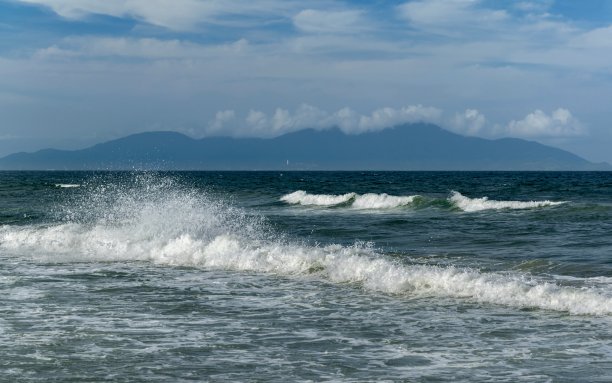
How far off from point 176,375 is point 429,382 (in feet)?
9.89

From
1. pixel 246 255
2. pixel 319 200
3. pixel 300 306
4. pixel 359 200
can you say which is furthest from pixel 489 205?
pixel 300 306

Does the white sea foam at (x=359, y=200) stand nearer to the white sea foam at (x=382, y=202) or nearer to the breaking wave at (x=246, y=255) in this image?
the white sea foam at (x=382, y=202)

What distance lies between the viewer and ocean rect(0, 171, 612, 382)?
9680mm

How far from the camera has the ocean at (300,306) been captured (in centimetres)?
968

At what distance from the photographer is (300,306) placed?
13.9m

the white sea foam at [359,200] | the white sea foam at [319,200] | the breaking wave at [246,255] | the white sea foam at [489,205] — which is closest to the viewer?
the breaking wave at [246,255]

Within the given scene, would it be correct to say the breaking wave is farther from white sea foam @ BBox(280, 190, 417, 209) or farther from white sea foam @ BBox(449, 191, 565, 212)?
white sea foam @ BBox(280, 190, 417, 209)

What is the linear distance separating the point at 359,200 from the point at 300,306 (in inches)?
1509

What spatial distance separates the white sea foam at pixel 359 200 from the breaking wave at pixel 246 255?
14298 millimetres

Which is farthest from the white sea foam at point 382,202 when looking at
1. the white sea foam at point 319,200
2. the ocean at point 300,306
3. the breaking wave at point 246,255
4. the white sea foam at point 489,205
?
the ocean at point 300,306

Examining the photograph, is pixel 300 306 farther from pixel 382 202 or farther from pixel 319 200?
pixel 319 200

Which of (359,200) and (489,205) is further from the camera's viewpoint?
(359,200)

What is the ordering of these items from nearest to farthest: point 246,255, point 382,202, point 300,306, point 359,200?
point 300,306
point 246,255
point 382,202
point 359,200

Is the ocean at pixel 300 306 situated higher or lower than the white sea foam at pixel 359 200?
lower
